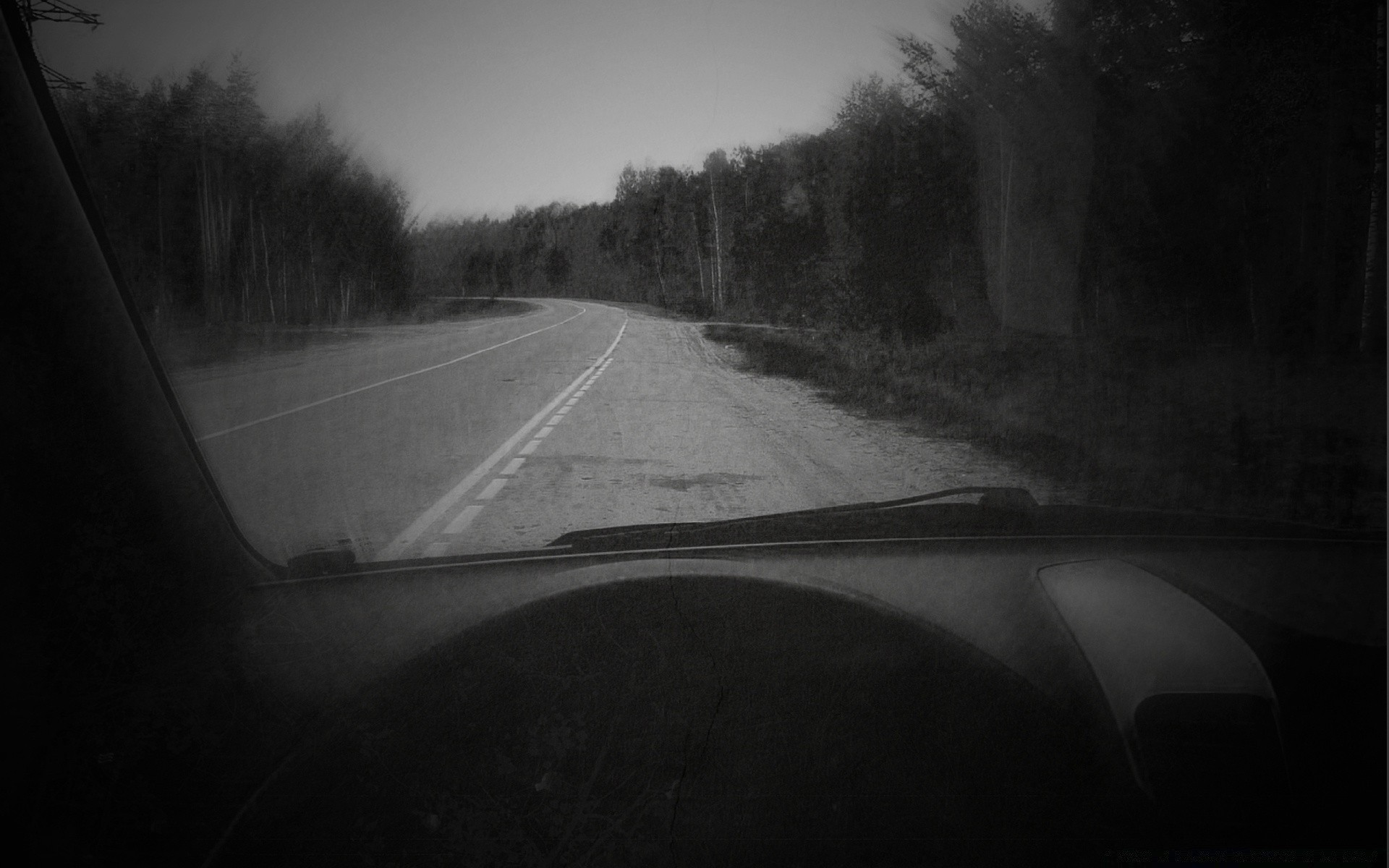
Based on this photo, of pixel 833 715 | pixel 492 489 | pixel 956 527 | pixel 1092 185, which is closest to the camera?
pixel 833 715

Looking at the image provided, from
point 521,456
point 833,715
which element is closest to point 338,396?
point 521,456

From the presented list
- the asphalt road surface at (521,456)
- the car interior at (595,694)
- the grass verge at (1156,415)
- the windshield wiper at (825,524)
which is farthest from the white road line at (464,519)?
the grass verge at (1156,415)

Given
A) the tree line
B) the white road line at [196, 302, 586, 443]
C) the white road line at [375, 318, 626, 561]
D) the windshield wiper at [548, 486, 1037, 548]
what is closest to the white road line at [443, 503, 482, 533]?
the white road line at [375, 318, 626, 561]

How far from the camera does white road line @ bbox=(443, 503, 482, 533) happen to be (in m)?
4.71

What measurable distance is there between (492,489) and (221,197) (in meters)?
3.43

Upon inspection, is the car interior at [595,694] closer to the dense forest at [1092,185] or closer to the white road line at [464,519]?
the dense forest at [1092,185]

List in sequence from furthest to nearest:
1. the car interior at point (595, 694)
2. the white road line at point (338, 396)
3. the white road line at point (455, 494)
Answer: the white road line at point (338, 396)
the white road line at point (455, 494)
the car interior at point (595, 694)

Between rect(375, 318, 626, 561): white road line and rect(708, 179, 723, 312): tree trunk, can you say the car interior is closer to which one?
rect(375, 318, 626, 561): white road line

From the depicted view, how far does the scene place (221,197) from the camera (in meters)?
2.67

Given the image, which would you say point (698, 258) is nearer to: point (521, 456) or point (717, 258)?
point (717, 258)

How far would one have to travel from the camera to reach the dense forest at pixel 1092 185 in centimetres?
216

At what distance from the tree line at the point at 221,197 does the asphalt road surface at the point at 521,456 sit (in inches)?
18.0

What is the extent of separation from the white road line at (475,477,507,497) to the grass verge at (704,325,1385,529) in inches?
125

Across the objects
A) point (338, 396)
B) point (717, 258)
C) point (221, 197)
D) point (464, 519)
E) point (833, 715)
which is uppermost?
point (717, 258)
